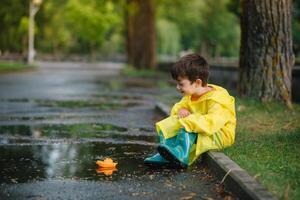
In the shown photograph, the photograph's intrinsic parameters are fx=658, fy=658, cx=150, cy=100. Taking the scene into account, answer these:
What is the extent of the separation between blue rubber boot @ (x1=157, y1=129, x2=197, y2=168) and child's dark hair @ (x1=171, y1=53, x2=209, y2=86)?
0.63 meters

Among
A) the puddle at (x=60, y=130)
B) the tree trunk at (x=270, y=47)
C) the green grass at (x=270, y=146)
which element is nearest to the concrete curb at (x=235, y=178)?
the green grass at (x=270, y=146)

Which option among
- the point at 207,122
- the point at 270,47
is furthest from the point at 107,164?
the point at 270,47

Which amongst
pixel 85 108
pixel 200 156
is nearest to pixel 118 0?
pixel 85 108

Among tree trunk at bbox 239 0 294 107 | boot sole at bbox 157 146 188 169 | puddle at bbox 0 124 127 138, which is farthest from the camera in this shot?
tree trunk at bbox 239 0 294 107

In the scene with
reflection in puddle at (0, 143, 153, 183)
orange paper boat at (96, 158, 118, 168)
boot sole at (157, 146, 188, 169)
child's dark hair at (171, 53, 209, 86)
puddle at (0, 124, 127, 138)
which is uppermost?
child's dark hair at (171, 53, 209, 86)

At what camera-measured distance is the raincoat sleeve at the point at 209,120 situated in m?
6.78

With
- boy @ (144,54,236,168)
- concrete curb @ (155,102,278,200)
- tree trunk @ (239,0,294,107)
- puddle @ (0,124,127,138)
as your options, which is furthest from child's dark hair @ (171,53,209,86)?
tree trunk @ (239,0,294,107)

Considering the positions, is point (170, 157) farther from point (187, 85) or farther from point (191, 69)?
point (191, 69)

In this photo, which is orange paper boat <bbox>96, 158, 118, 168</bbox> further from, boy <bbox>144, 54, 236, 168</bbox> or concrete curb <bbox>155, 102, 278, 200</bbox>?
concrete curb <bbox>155, 102, 278, 200</bbox>

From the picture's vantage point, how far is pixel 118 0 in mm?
35406

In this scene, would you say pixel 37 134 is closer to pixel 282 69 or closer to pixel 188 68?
pixel 188 68

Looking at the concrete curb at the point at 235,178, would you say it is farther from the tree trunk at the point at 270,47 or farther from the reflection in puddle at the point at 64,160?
the tree trunk at the point at 270,47

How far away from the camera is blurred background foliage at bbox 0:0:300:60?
61.6m

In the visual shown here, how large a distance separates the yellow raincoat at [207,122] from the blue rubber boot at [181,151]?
7 cm
